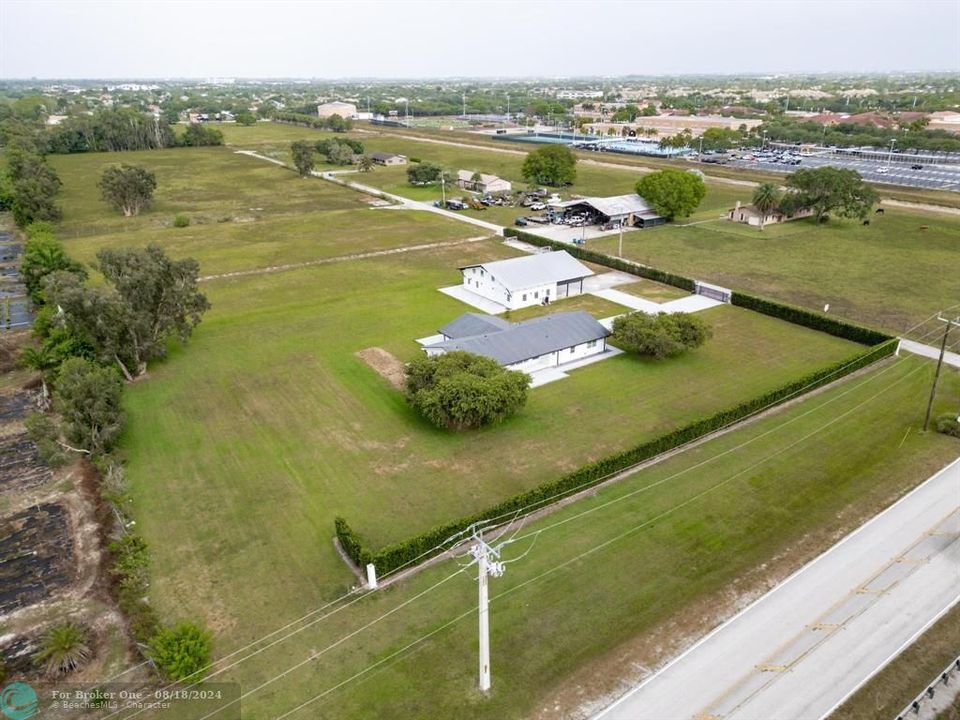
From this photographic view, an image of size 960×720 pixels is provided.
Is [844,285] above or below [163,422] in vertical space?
above

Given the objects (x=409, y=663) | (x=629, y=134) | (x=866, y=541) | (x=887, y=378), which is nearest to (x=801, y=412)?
(x=887, y=378)

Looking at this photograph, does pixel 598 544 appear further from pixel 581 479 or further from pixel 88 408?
pixel 88 408

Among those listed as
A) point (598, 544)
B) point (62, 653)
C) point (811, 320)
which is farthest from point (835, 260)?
point (62, 653)

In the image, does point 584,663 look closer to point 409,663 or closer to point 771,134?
point 409,663

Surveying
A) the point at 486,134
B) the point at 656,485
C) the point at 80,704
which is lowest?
the point at 80,704

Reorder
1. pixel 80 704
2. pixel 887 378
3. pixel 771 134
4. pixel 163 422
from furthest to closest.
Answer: pixel 771 134
pixel 887 378
pixel 163 422
pixel 80 704

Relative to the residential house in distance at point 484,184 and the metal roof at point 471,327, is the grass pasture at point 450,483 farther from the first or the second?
the residential house in distance at point 484,184
